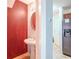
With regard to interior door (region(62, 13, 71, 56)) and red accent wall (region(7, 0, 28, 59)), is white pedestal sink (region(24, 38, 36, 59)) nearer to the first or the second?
red accent wall (region(7, 0, 28, 59))

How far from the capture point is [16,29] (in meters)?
3.52

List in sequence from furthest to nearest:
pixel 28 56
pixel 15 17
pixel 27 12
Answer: pixel 27 12
pixel 28 56
pixel 15 17

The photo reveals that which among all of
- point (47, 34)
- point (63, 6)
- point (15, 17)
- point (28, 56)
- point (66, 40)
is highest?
point (63, 6)

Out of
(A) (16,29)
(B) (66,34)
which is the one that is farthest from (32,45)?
(B) (66,34)

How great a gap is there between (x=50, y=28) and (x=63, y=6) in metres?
3.30

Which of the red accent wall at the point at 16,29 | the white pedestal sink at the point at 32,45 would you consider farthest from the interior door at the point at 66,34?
the white pedestal sink at the point at 32,45

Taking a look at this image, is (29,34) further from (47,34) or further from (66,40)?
(47,34)

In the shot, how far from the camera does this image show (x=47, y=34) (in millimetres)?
2064

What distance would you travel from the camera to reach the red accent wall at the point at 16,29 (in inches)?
125

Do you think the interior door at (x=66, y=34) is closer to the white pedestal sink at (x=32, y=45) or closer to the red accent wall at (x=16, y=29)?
the red accent wall at (x=16, y=29)

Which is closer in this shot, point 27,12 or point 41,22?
point 41,22

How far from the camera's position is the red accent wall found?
10.4 ft

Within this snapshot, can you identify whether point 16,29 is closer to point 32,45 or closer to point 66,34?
point 32,45
